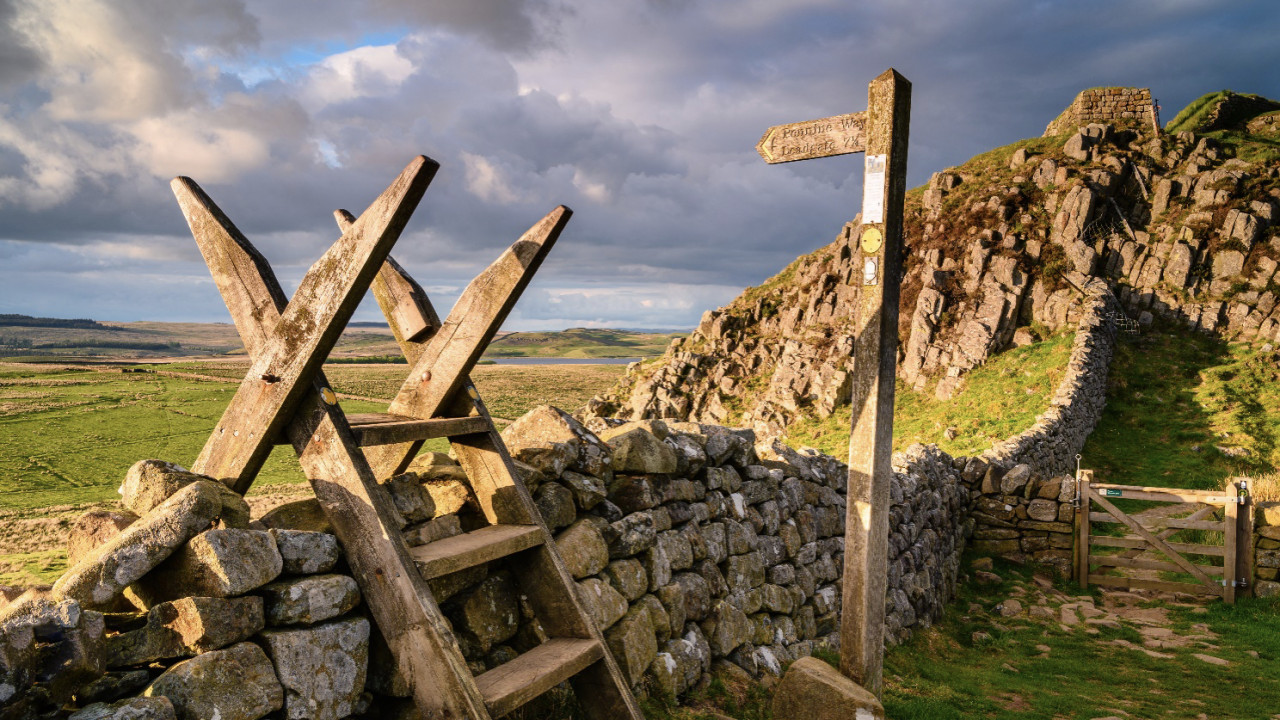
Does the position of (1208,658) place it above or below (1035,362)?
below

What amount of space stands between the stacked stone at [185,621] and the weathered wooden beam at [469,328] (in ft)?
3.44

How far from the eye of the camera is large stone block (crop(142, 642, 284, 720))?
109 inches

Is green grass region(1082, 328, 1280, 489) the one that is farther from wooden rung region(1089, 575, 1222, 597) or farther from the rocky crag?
wooden rung region(1089, 575, 1222, 597)

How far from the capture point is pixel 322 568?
341 cm

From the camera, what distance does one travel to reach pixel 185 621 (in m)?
2.92

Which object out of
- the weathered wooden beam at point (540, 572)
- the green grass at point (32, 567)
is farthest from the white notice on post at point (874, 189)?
the green grass at point (32, 567)

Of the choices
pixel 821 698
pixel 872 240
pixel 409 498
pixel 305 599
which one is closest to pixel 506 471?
pixel 409 498

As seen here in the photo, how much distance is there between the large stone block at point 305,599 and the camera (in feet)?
10.4

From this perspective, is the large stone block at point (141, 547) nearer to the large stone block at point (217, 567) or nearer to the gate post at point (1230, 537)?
the large stone block at point (217, 567)

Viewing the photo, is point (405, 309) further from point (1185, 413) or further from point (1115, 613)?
point (1185, 413)

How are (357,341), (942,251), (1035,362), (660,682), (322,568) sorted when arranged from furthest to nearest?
(357,341) → (942,251) → (1035,362) → (660,682) → (322,568)

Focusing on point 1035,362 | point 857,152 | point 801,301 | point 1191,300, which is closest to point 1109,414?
point 1035,362

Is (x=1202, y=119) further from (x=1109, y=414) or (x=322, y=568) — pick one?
(x=322, y=568)

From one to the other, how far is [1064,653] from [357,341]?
129584 mm
